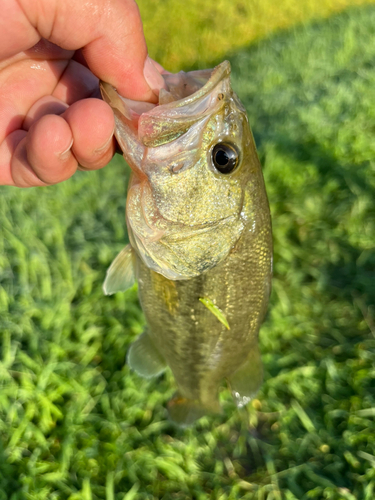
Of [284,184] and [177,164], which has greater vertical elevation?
[177,164]

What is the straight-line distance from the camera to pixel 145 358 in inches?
94.9

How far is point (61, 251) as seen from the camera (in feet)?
12.6

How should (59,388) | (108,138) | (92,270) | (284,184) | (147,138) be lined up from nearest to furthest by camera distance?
(147,138)
(108,138)
(59,388)
(92,270)
(284,184)

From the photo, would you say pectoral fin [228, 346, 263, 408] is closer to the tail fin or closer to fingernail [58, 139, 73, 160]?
the tail fin

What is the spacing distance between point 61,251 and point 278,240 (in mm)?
2115

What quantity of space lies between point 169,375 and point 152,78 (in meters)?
2.26

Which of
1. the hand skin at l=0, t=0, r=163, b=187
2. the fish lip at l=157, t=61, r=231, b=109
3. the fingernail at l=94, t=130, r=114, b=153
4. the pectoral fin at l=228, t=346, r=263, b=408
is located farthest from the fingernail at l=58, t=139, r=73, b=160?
the pectoral fin at l=228, t=346, r=263, b=408

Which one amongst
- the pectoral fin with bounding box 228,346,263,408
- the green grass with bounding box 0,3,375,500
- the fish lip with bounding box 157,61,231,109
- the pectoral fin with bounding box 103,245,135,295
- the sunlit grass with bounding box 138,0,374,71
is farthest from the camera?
the sunlit grass with bounding box 138,0,374,71

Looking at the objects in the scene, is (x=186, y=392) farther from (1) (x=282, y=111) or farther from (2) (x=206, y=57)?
(2) (x=206, y=57)

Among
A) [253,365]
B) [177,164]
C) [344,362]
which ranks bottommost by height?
[344,362]

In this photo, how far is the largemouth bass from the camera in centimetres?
162

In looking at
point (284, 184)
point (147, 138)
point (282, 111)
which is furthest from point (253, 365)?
point (282, 111)

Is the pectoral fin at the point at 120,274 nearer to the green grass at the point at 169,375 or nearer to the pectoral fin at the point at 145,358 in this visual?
the pectoral fin at the point at 145,358

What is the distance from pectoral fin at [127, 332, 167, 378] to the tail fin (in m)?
0.26
